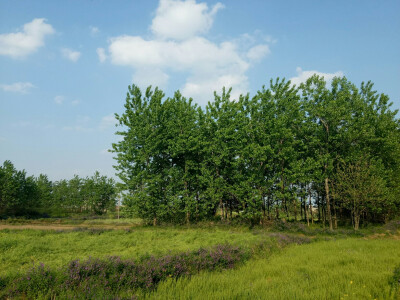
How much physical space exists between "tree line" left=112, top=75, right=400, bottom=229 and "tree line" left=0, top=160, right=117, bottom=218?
3715cm

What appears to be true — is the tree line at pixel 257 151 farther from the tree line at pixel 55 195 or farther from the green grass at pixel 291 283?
the tree line at pixel 55 195

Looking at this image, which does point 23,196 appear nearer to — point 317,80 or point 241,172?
point 241,172

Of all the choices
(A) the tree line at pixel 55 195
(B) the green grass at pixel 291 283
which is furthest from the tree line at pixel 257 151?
(A) the tree line at pixel 55 195

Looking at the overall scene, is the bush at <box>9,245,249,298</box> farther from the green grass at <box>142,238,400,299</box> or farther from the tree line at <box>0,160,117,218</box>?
the tree line at <box>0,160,117,218</box>

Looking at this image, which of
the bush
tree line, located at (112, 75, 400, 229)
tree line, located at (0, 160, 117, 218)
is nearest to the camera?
the bush

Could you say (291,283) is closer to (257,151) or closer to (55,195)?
(257,151)

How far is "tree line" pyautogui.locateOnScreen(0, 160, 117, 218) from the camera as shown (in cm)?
5784

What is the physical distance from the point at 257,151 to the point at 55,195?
7521 centimetres

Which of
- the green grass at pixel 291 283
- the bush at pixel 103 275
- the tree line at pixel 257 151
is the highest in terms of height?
the tree line at pixel 257 151

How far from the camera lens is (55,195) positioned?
7644cm

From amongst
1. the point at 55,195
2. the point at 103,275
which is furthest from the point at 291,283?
the point at 55,195

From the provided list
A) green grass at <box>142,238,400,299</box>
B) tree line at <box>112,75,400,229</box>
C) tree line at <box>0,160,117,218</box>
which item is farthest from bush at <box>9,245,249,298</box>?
tree line at <box>0,160,117,218</box>

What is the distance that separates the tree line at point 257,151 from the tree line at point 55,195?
122 feet

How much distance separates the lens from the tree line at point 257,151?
28422mm
